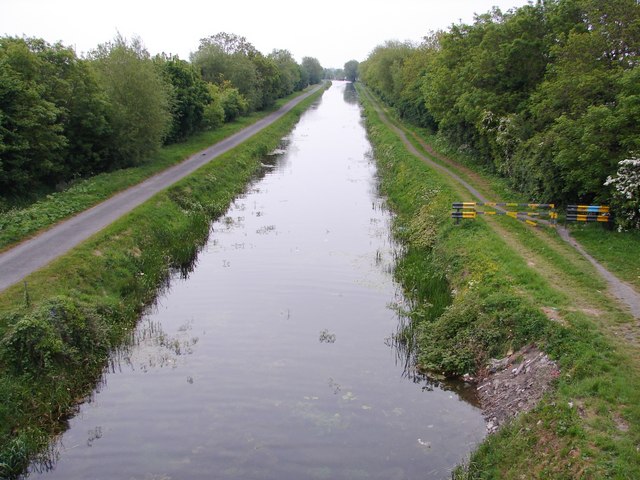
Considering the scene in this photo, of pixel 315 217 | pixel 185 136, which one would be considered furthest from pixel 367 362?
pixel 185 136

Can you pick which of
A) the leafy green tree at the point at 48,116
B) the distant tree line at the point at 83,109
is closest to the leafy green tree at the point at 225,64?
the distant tree line at the point at 83,109

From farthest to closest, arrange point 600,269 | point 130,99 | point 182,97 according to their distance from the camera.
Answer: point 182,97 < point 130,99 < point 600,269

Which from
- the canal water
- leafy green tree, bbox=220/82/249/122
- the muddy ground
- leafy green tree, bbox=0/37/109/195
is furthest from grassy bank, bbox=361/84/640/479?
leafy green tree, bbox=220/82/249/122

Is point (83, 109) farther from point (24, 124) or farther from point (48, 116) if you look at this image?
point (24, 124)

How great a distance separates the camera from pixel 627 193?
19891mm

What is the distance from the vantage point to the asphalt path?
18.8 metres

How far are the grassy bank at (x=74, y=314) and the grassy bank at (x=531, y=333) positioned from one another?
9.77 meters

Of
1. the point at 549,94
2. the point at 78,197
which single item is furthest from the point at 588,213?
the point at 78,197

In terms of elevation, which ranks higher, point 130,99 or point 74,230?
point 130,99

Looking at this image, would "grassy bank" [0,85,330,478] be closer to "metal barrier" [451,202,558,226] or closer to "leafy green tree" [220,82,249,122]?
"metal barrier" [451,202,558,226]

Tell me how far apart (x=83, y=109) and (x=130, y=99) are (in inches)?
187

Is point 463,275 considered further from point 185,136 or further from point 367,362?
point 185,136

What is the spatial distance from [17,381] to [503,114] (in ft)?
102

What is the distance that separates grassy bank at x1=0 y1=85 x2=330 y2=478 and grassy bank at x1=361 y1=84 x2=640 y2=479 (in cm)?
977
